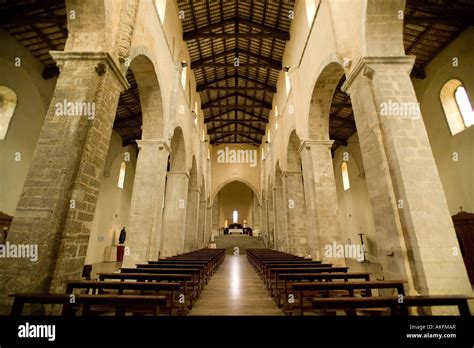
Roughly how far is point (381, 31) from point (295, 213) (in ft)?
27.1

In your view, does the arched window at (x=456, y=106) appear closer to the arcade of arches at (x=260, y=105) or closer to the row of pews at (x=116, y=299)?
the arcade of arches at (x=260, y=105)

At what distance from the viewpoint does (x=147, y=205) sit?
Result: 7.59 m

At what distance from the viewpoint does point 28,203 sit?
142 inches

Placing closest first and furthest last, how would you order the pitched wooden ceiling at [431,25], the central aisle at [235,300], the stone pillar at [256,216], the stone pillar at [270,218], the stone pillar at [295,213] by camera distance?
1. the central aisle at [235,300]
2. the pitched wooden ceiling at [431,25]
3. the stone pillar at [295,213]
4. the stone pillar at [270,218]
5. the stone pillar at [256,216]

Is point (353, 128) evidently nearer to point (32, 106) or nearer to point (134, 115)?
point (134, 115)

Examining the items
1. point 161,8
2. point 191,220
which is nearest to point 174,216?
point 191,220

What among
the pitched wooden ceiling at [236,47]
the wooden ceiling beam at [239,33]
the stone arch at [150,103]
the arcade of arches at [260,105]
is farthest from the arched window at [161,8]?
the wooden ceiling beam at [239,33]

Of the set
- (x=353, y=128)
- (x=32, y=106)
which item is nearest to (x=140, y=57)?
(x=32, y=106)

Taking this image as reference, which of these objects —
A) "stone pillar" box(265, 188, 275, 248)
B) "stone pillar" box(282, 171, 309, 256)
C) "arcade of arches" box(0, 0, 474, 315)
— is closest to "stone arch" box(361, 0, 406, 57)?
"arcade of arches" box(0, 0, 474, 315)

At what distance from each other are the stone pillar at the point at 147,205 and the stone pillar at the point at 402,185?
5991mm

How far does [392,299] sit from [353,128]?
46.5 feet

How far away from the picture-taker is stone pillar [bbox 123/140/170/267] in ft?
23.6

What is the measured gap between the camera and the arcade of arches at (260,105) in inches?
151

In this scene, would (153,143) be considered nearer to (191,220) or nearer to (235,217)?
(191,220)
